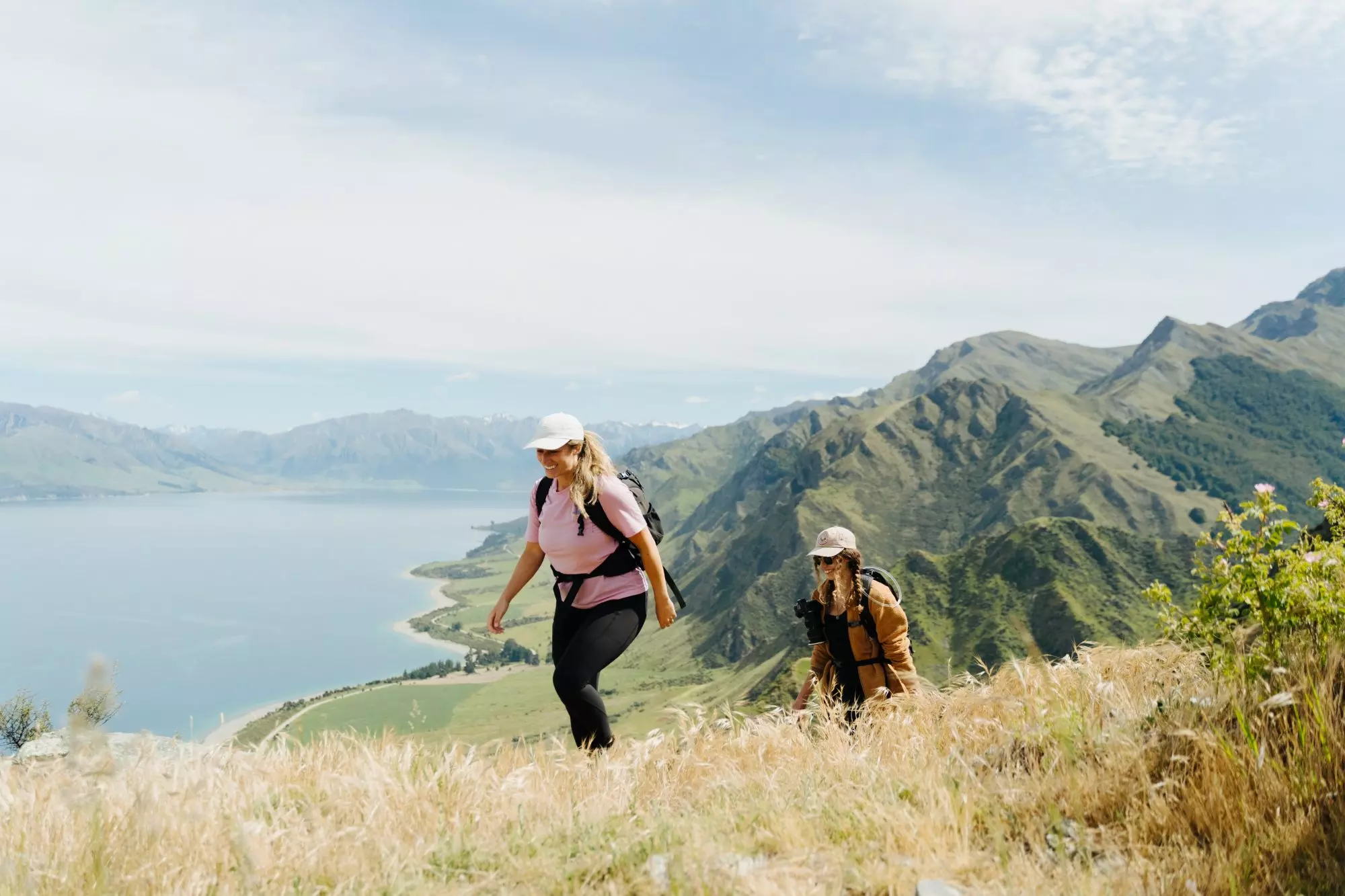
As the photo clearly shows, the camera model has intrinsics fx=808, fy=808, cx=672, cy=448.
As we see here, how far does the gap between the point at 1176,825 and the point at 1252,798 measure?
1.00ft

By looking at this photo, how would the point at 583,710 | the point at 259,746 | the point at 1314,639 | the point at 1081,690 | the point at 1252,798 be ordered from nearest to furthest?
1. the point at 1252,798
2. the point at 1314,639
3. the point at 1081,690
4. the point at 259,746
5. the point at 583,710

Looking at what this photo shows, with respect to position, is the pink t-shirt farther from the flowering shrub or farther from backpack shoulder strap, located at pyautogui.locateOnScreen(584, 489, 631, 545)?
the flowering shrub

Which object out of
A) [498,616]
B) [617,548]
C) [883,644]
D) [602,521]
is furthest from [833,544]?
[498,616]

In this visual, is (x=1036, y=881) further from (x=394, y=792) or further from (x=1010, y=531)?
(x=1010, y=531)

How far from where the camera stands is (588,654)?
20.0 ft

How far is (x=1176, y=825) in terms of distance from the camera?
126 inches

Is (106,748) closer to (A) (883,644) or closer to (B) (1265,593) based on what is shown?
(B) (1265,593)

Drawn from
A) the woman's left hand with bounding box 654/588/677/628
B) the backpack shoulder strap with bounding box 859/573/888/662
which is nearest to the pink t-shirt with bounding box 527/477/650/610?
the woman's left hand with bounding box 654/588/677/628

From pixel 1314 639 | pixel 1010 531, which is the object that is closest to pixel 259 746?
pixel 1314 639

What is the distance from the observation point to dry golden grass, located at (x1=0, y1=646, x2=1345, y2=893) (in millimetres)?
2930

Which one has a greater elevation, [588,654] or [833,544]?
[833,544]

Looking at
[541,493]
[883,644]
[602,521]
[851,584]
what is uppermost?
[541,493]

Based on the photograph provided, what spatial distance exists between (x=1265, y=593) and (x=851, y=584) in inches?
133

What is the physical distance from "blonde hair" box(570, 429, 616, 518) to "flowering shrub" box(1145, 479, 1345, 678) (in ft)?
13.0
